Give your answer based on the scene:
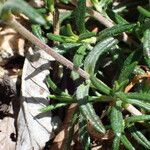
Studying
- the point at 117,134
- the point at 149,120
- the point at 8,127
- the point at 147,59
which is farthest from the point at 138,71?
the point at 8,127

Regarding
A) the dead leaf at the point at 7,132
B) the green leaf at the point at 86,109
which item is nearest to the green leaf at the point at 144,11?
the green leaf at the point at 86,109

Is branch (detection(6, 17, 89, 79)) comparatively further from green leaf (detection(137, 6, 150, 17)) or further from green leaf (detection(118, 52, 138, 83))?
green leaf (detection(137, 6, 150, 17))

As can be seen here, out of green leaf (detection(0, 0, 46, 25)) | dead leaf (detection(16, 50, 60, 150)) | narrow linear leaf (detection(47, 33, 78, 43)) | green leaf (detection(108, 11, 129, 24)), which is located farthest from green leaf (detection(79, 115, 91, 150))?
green leaf (detection(0, 0, 46, 25))

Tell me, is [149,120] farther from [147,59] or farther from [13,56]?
[13,56]

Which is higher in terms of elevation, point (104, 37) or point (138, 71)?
point (104, 37)

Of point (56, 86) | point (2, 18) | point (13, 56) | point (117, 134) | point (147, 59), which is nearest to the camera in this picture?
point (2, 18)

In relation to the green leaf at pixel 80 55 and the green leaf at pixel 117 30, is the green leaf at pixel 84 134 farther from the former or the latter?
the green leaf at pixel 117 30
